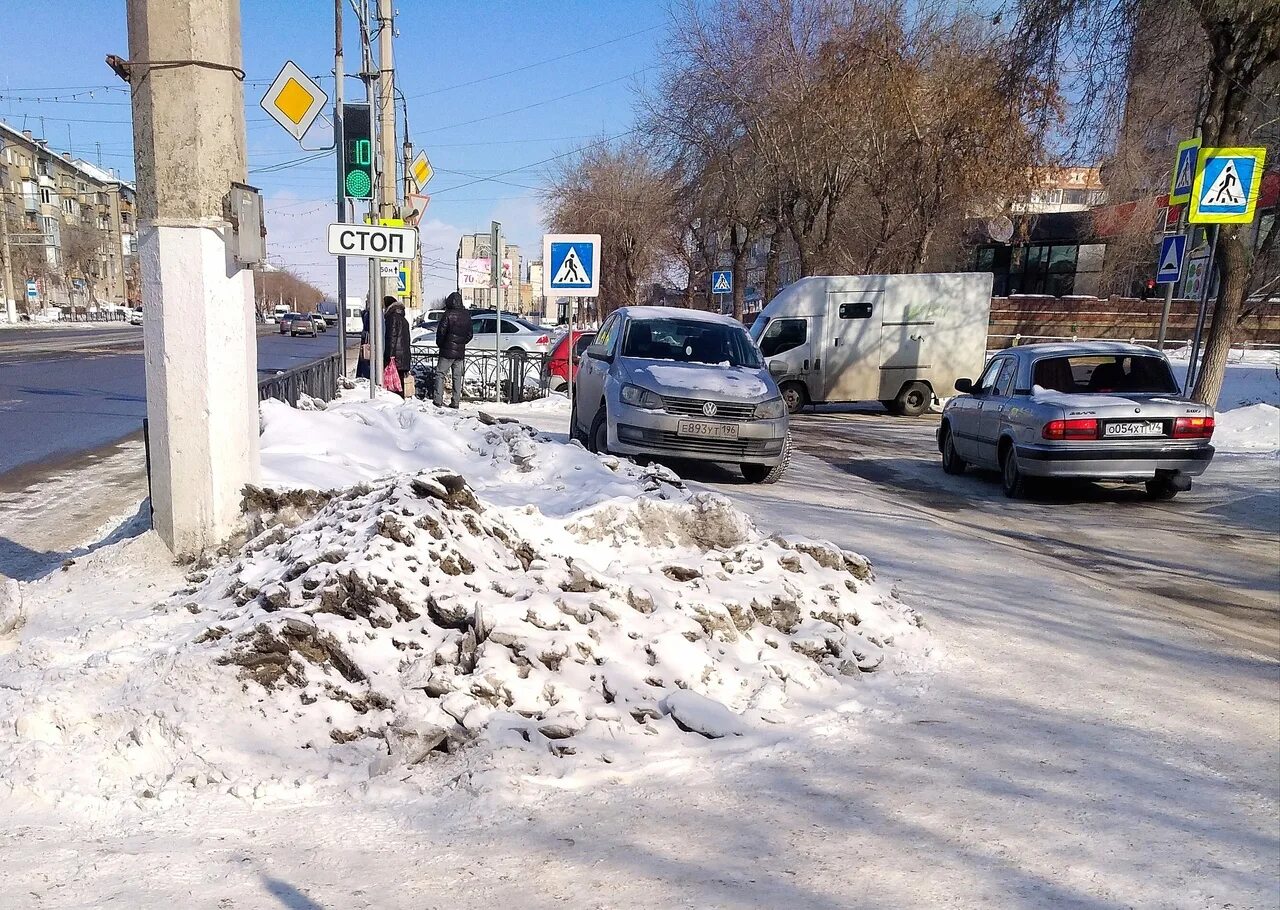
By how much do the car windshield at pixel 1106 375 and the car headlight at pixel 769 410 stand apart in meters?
2.69

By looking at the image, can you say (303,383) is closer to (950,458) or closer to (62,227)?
(950,458)

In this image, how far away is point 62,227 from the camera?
84.1 metres

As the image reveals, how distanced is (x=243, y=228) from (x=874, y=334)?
49.9ft

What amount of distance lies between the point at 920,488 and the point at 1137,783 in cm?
729

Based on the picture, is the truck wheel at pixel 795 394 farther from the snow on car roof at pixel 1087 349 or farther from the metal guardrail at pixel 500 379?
the snow on car roof at pixel 1087 349

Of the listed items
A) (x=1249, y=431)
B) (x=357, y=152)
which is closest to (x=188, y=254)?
(x=357, y=152)

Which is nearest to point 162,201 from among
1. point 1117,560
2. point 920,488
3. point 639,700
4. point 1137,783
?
point 639,700

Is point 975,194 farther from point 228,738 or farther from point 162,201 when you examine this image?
point 228,738

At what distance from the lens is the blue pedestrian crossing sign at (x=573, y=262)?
14844 millimetres

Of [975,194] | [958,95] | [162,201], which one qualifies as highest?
[958,95]

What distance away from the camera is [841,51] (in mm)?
23891

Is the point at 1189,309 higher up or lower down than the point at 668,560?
higher up

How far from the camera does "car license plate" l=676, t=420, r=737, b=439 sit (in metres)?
9.29

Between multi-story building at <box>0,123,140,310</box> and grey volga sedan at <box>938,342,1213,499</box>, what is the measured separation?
227ft
